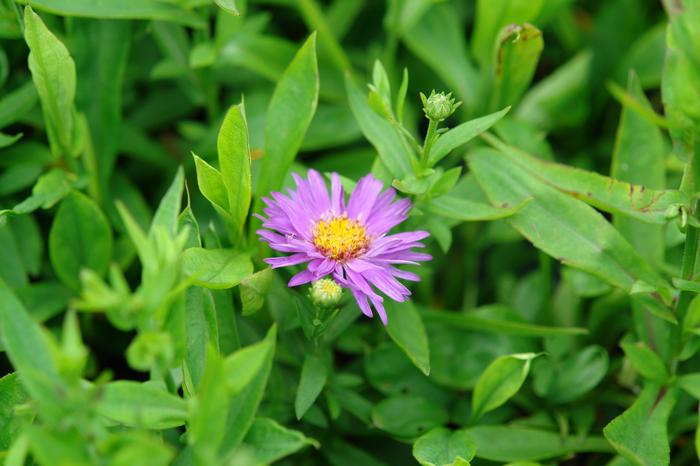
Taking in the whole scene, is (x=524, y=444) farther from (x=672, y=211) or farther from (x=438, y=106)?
(x=438, y=106)

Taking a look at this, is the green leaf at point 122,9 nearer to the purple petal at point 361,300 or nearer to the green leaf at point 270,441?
the purple petal at point 361,300

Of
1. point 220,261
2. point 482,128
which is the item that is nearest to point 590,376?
point 482,128

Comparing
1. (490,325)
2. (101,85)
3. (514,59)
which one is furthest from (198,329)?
(514,59)

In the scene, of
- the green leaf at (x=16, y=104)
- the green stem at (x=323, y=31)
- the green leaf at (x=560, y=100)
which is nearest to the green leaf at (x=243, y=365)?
the green leaf at (x=16, y=104)

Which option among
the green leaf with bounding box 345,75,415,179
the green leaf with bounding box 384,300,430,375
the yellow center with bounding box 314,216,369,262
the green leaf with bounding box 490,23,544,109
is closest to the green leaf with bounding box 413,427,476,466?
the green leaf with bounding box 384,300,430,375

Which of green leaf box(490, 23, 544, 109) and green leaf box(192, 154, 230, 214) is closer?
green leaf box(192, 154, 230, 214)

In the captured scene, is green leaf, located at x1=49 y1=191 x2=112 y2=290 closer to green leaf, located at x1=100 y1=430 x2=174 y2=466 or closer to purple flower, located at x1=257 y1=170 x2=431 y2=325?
purple flower, located at x1=257 y1=170 x2=431 y2=325

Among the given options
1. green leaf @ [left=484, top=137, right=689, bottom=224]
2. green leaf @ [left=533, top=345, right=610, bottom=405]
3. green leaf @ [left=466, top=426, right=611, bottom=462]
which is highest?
green leaf @ [left=484, top=137, right=689, bottom=224]
